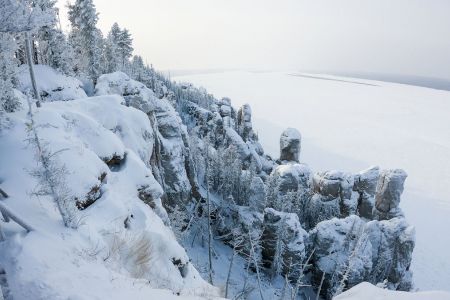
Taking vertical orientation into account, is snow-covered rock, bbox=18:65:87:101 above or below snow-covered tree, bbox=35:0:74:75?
below

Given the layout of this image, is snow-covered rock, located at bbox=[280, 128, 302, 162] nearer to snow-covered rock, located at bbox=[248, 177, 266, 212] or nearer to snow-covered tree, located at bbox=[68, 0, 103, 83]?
snow-covered rock, located at bbox=[248, 177, 266, 212]

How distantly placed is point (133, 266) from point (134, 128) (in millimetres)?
12862

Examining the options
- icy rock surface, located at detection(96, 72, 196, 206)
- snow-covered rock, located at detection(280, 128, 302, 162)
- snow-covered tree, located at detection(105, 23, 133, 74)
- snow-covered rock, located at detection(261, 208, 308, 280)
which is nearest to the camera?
icy rock surface, located at detection(96, 72, 196, 206)

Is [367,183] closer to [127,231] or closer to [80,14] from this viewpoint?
[127,231]

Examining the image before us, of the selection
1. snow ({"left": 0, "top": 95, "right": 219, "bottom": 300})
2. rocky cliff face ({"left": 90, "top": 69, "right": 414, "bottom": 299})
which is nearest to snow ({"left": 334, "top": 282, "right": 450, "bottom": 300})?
snow ({"left": 0, "top": 95, "right": 219, "bottom": 300})

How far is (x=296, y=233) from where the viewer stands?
34.5 m

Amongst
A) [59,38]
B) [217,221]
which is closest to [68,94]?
[59,38]

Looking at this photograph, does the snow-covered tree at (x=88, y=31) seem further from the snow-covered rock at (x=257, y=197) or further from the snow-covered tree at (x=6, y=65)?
the snow-covered tree at (x=6, y=65)

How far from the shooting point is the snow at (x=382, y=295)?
8.08m

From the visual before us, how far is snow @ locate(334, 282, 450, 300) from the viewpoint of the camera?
8078 millimetres

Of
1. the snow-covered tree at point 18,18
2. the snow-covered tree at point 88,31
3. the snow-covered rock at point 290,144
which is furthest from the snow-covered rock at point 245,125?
the snow-covered tree at point 18,18

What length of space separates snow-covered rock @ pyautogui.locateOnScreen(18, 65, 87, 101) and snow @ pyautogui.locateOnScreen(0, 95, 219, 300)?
19.4 meters

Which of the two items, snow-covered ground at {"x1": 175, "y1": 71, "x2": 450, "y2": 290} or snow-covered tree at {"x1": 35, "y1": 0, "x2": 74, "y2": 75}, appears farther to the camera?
snow-covered ground at {"x1": 175, "y1": 71, "x2": 450, "y2": 290}

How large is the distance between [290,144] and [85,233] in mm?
55655
